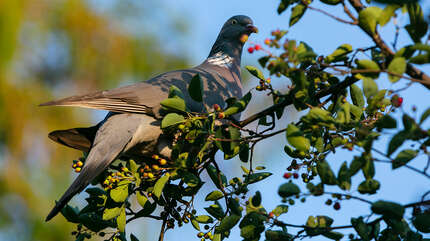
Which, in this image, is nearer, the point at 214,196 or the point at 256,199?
the point at 256,199

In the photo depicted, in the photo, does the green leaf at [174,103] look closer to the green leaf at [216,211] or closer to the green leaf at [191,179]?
the green leaf at [191,179]

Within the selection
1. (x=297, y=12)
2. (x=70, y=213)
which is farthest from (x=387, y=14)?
(x=70, y=213)

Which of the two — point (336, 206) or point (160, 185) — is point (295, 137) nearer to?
point (336, 206)

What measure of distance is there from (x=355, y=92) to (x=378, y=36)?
76 centimetres

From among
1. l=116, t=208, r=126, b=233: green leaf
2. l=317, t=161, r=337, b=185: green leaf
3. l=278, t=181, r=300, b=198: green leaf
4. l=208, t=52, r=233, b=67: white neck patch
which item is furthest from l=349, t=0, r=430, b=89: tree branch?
l=208, t=52, r=233, b=67: white neck patch

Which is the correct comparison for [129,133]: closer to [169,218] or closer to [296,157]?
[169,218]

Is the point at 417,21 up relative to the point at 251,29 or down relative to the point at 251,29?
down

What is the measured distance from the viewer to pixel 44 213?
282 inches

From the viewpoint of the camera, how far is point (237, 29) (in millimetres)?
4449

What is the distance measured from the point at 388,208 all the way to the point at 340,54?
1.99 ft

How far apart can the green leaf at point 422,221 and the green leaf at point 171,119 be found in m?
1.01

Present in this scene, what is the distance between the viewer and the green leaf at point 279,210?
2.06 m

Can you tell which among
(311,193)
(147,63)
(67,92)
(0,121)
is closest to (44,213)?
(0,121)

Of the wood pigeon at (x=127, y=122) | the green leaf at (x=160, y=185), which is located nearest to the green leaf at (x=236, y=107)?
the green leaf at (x=160, y=185)
